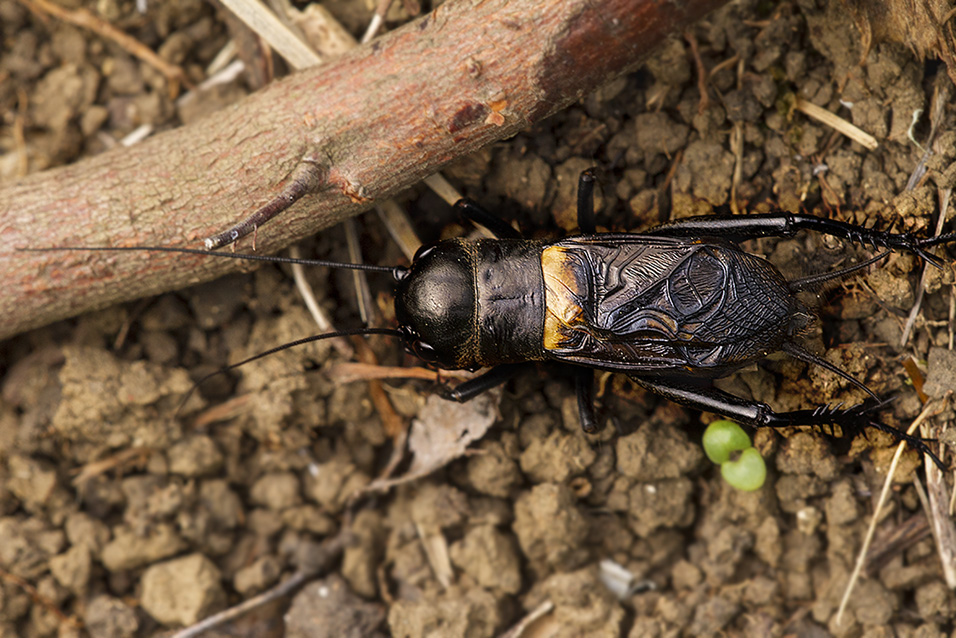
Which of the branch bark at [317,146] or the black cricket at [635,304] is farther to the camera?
the black cricket at [635,304]

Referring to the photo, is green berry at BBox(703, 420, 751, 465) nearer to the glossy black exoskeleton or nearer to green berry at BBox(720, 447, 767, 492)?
green berry at BBox(720, 447, 767, 492)

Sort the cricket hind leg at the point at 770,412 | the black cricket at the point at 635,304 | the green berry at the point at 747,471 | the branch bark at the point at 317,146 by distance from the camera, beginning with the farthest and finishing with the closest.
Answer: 1. the green berry at the point at 747,471
2. the cricket hind leg at the point at 770,412
3. the black cricket at the point at 635,304
4. the branch bark at the point at 317,146

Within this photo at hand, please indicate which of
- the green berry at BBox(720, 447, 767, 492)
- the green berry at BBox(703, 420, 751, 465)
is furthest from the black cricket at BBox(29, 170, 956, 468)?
the green berry at BBox(720, 447, 767, 492)

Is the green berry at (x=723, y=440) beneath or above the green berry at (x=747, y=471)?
above

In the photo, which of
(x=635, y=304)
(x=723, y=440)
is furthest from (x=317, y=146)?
(x=723, y=440)

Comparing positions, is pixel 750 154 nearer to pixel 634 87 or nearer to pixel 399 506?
pixel 634 87

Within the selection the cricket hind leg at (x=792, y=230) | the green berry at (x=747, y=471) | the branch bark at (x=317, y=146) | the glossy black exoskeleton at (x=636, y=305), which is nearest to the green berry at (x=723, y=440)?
the green berry at (x=747, y=471)

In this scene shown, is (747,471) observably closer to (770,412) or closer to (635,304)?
(770,412)

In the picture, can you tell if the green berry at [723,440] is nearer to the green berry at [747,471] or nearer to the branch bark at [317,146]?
the green berry at [747,471]
